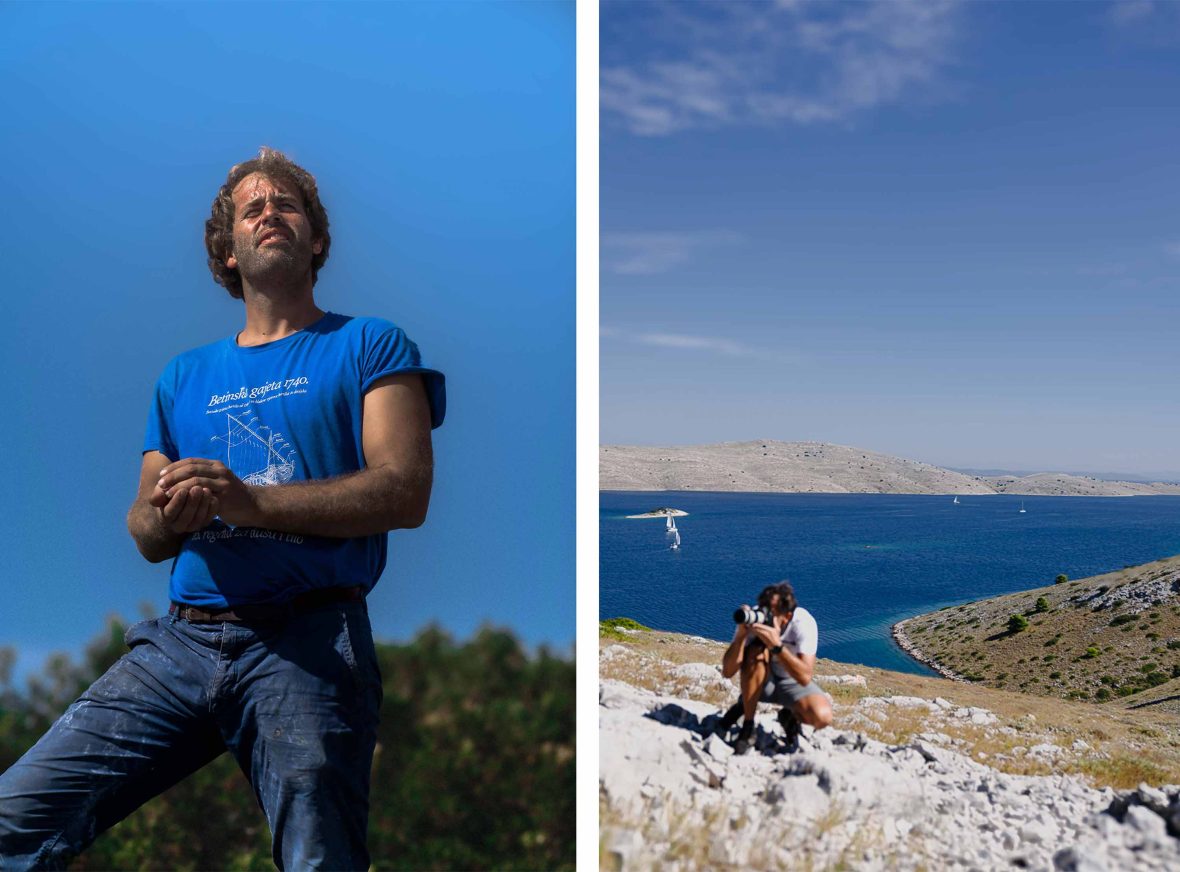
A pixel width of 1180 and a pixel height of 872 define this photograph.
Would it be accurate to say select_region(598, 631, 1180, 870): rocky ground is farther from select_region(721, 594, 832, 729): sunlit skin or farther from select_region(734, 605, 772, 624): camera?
select_region(734, 605, 772, 624): camera

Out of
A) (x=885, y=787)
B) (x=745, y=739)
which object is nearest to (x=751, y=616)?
(x=745, y=739)

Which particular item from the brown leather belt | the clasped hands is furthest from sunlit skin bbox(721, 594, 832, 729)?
the clasped hands

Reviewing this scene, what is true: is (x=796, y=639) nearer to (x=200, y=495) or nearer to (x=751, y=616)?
(x=751, y=616)

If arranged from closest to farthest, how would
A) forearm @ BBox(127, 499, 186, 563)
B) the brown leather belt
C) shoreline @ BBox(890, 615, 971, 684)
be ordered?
the brown leather belt
forearm @ BBox(127, 499, 186, 563)
shoreline @ BBox(890, 615, 971, 684)

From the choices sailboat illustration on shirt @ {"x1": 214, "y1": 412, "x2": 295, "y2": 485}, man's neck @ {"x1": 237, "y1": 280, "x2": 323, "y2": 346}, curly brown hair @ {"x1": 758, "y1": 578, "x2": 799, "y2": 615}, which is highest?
man's neck @ {"x1": 237, "y1": 280, "x2": 323, "y2": 346}

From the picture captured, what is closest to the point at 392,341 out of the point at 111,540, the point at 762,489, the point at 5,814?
the point at 5,814

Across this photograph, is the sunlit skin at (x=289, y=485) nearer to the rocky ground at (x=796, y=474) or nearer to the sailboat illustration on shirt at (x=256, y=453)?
the sailboat illustration on shirt at (x=256, y=453)
